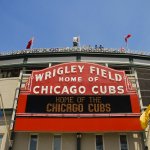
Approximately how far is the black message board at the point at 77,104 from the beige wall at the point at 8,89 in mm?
2611

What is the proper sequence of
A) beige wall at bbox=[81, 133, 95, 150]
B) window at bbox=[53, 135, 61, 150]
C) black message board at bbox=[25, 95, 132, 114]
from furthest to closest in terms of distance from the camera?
black message board at bbox=[25, 95, 132, 114] < window at bbox=[53, 135, 61, 150] < beige wall at bbox=[81, 133, 95, 150]

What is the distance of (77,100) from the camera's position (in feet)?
80.3

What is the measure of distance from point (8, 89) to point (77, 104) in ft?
24.8

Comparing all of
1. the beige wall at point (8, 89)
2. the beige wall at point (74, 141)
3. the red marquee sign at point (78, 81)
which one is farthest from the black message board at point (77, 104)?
the beige wall at point (8, 89)

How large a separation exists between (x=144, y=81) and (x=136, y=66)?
1.89 m

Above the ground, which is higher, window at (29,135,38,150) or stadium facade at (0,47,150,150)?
stadium facade at (0,47,150,150)

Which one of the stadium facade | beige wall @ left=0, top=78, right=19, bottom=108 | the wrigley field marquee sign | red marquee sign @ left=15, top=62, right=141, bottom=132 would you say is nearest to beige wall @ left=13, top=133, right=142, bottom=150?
the stadium facade

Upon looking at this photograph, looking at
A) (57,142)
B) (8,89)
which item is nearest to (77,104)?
(57,142)

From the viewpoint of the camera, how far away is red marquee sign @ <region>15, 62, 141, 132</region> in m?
23.1

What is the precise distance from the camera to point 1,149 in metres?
23.4

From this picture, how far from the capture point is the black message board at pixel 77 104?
78.2ft

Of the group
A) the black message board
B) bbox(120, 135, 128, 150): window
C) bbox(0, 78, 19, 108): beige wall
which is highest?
bbox(0, 78, 19, 108): beige wall

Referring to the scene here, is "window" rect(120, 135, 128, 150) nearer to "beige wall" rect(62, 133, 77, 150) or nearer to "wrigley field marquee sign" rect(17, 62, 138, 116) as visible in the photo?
"wrigley field marquee sign" rect(17, 62, 138, 116)

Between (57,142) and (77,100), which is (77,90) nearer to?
(77,100)
